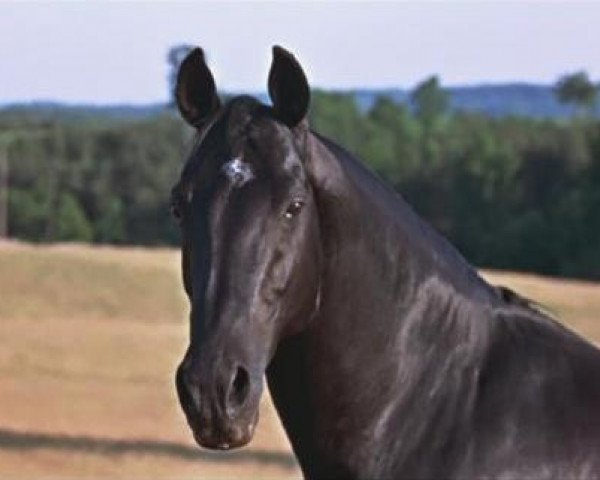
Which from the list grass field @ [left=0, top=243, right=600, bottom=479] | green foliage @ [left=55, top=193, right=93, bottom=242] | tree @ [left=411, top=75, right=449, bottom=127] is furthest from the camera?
tree @ [left=411, top=75, right=449, bottom=127]

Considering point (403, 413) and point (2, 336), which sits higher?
point (403, 413)

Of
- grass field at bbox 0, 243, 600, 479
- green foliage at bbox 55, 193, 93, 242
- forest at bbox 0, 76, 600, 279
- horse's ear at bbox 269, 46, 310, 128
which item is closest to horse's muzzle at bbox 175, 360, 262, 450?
horse's ear at bbox 269, 46, 310, 128

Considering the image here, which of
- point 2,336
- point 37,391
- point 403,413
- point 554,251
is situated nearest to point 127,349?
point 2,336

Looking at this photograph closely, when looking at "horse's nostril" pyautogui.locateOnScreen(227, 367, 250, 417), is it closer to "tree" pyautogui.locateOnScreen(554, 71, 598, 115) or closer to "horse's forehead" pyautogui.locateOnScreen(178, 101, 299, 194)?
"horse's forehead" pyautogui.locateOnScreen(178, 101, 299, 194)

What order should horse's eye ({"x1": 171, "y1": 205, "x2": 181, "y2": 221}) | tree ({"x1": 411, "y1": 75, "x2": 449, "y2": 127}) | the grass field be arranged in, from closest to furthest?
1. horse's eye ({"x1": 171, "y1": 205, "x2": 181, "y2": 221})
2. the grass field
3. tree ({"x1": 411, "y1": 75, "x2": 449, "y2": 127})

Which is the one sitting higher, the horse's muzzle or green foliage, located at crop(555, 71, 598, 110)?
the horse's muzzle

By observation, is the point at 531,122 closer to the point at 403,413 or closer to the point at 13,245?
the point at 13,245

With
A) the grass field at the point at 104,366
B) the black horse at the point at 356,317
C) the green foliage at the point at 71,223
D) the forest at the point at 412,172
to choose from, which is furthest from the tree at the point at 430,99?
the black horse at the point at 356,317

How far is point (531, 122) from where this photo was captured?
82.9 metres

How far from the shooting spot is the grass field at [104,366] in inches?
794

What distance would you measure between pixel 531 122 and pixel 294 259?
78.7 m

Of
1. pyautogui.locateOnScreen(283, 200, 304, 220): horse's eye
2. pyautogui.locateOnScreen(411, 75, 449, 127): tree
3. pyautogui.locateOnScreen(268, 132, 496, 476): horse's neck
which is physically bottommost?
pyautogui.locateOnScreen(411, 75, 449, 127): tree

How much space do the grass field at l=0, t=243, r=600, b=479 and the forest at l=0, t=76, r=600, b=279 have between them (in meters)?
12.1

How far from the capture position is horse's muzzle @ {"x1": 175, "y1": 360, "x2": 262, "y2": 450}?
4.57 meters
